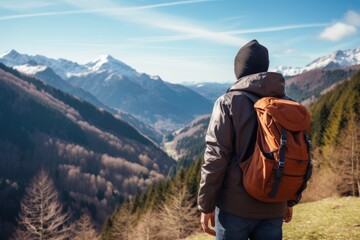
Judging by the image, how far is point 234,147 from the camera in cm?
482

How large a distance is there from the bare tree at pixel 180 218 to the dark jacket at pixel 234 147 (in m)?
41.6

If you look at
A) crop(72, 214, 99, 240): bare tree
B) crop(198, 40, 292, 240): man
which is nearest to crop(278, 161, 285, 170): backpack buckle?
crop(198, 40, 292, 240): man

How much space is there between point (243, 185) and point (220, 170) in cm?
38

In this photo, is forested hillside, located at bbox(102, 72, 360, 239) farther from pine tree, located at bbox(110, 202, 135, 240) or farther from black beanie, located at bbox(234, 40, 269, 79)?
black beanie, located at bbox(234, 40, 269, 79)

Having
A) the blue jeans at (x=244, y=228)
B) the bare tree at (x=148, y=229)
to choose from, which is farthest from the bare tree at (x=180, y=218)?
the blue jeans at (x=244, y=228)

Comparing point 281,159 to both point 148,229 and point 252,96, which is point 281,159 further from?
point 148,229

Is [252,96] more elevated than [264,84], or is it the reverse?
[264,84]

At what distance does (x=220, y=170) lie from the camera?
4.70m

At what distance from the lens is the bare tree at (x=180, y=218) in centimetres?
4512

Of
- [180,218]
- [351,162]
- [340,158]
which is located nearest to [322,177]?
[340,158]

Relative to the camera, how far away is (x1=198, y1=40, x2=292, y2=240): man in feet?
15.5

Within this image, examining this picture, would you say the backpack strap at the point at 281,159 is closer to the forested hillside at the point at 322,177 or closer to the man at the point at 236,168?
the man at the point at 236,168

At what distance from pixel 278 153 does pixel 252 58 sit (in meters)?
1.53

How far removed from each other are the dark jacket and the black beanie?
29cm
